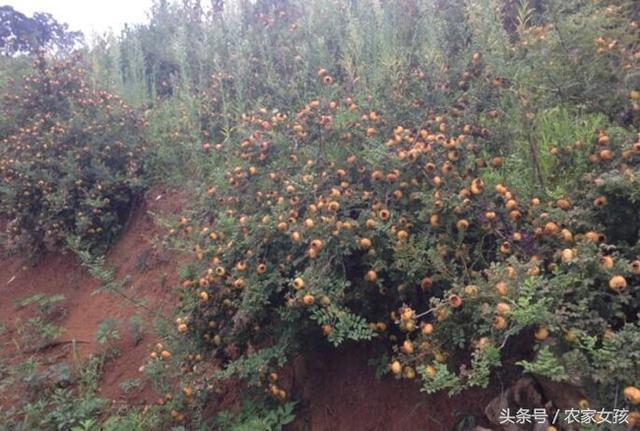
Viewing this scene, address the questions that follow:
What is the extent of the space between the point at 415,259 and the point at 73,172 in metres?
3.90

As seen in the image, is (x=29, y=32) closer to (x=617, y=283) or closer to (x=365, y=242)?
(x=365, y=242)

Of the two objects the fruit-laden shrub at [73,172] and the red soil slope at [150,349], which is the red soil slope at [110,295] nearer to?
the red soil slope at [150,349]

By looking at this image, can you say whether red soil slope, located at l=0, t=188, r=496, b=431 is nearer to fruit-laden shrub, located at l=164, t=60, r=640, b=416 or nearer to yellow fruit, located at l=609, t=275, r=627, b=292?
fruit-laden shrub, located at l=164, t=60, r=640, b=416

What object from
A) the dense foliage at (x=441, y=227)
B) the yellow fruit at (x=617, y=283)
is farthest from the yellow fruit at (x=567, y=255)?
the yellow fruit at (x=617, y=283)

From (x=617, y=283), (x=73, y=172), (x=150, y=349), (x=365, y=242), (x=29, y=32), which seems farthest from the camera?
(x=29, y=32)

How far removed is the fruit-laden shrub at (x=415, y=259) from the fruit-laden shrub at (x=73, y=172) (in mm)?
2271

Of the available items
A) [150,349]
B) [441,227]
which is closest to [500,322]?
[441,227]

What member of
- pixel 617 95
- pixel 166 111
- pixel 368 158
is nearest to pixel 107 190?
pixel 166 111

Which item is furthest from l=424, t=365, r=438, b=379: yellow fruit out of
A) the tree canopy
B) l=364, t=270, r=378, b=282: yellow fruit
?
the tree canopy

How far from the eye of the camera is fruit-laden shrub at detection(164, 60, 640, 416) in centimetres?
190

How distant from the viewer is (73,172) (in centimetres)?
518

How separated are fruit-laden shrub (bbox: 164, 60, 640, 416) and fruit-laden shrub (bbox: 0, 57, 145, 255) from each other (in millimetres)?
2271

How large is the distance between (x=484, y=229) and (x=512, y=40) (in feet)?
8.28

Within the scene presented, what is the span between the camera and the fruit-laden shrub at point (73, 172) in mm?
5195
